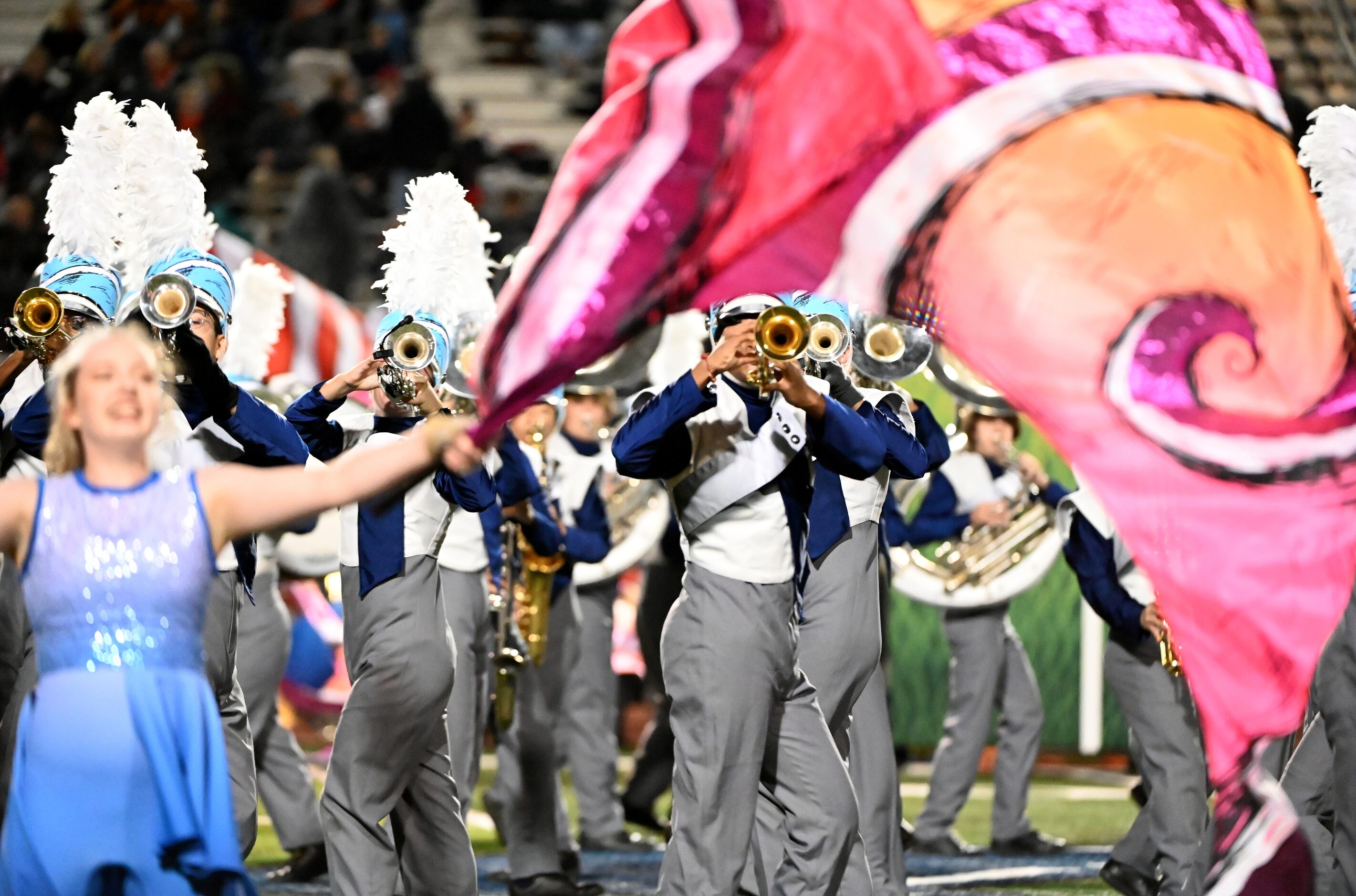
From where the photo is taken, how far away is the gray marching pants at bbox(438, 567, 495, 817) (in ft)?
21.9

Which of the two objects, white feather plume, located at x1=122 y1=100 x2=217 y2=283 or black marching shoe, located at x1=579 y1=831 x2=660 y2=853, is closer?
white feather plume, located at x1=122 y1=100 x2=217 y2=283

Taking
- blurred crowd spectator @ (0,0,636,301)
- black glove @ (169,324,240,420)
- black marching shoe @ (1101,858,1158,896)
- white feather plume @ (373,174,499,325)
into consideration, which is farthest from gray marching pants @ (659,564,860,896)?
blurred crowd spectator @ (0,0,636,301)

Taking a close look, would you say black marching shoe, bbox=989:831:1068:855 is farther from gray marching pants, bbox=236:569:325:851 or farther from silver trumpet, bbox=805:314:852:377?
silver trumpet, bbox=805:314:852:377

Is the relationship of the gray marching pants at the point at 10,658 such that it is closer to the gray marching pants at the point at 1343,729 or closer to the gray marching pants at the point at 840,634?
the gray marching pants at the point at 840,634

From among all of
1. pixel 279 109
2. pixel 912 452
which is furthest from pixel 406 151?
pixel 912 452

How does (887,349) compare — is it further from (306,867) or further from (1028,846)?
(306,867)

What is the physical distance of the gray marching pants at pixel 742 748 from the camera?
16.2 ft

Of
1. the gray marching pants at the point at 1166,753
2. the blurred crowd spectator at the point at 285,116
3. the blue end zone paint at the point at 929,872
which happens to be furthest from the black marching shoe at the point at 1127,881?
the blurred crowd spectator at the point at 285,116

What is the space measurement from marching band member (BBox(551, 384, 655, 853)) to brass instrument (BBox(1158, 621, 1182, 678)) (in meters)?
2.45

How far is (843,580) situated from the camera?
5934mm

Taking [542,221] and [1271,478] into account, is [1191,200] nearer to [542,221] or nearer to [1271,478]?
[1271,478]

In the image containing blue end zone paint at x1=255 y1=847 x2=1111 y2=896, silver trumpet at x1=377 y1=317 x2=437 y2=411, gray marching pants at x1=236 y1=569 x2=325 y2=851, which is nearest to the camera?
silver trumpet at x1=377 y1=317 x2=437 y2=411

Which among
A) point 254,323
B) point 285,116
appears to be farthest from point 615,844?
point 285,116

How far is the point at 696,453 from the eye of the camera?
5.12 meters
